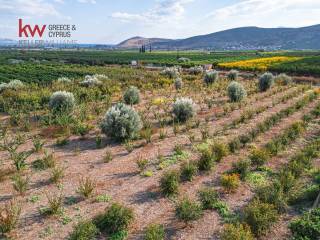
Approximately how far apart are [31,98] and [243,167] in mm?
14944

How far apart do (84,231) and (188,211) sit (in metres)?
2.20

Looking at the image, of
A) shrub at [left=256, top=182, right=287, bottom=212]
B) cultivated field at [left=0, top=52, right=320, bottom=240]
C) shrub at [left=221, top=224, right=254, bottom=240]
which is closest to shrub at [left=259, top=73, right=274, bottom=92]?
cultivated field at [left=0, top=52, right=320, bottom=240]

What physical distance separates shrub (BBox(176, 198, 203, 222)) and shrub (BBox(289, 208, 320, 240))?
194 centimetres

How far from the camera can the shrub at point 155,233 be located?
625 centimetres

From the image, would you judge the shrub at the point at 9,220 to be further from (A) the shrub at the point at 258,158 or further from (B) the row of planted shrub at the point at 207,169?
(A) the shrub at the point at 258,158

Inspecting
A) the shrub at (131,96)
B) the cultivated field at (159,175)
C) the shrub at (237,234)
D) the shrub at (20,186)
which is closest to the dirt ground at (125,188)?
the cultivated field at (159,175)

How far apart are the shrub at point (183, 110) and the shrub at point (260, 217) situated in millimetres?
8961

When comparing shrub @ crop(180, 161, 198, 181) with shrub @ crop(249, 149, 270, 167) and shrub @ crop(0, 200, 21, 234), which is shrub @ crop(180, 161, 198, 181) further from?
shrub @ crop(0, 200, 21, 234)

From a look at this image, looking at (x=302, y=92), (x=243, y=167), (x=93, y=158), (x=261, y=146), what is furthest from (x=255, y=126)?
(x=302, y=92)

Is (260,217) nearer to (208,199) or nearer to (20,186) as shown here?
(208,199)

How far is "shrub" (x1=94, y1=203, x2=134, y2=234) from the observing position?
22.7ft

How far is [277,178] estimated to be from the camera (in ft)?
29.9

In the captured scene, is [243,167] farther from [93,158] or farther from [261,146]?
[93,158]

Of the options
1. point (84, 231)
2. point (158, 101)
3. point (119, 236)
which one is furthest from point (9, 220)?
point (158, 101)
